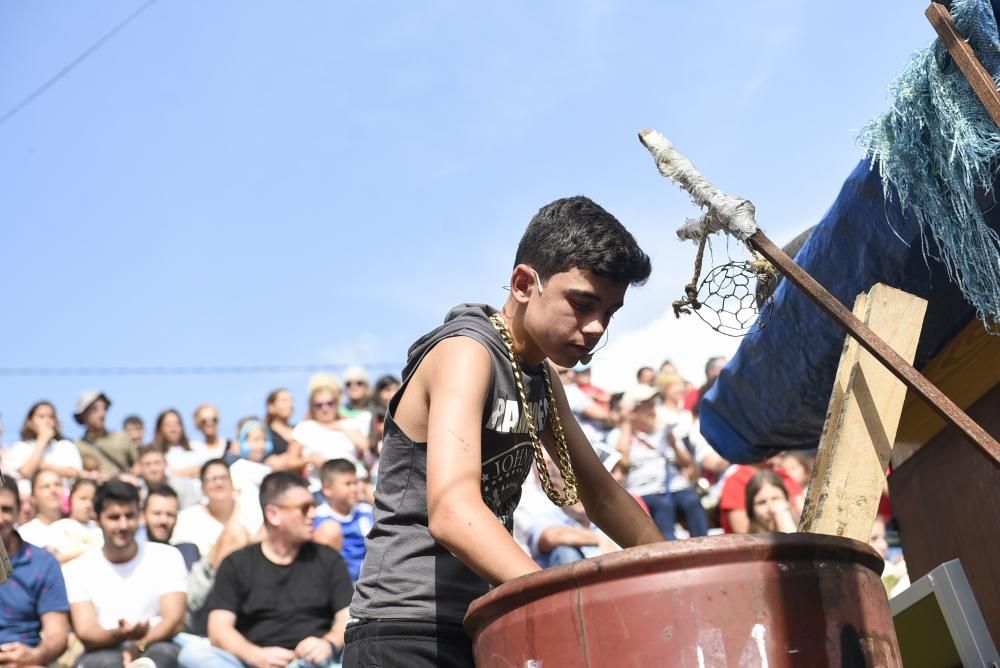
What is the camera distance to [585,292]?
2.44 metres

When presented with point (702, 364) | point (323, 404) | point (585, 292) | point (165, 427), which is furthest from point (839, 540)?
point (702, 364)

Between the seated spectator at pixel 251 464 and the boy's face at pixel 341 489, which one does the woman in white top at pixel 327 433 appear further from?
the boy's face at pixel 341 489

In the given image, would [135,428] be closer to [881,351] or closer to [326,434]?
[326,434]

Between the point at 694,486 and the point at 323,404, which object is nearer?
the point at 694,486

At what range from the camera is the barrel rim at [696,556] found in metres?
1.86

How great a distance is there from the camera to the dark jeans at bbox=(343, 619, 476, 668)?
233 centimetres

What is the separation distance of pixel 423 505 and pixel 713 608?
78cm

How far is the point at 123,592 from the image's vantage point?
608 cm

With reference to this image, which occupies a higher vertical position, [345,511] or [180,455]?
[180,455]

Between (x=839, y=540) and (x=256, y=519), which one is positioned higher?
(x=256, y=519)

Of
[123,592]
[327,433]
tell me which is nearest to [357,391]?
[327,433]

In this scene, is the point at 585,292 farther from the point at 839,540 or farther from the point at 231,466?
the point at 231,466

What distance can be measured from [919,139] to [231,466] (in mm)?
6650

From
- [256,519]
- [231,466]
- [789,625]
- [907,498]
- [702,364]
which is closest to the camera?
[789,625]
